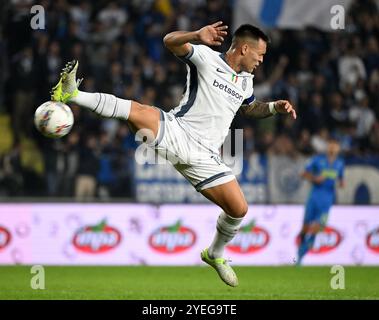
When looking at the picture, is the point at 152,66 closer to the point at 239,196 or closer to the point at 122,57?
the point at 122,57

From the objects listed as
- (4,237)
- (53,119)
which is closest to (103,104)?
(53,119)

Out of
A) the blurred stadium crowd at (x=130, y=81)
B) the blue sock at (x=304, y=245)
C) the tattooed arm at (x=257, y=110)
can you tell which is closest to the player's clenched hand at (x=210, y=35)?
the tattooed arm at (x=257, y=110)

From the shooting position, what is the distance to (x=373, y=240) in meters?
14.8

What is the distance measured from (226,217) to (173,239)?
5.60 m

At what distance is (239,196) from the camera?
28.3 feet

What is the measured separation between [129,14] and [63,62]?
7.96 ft

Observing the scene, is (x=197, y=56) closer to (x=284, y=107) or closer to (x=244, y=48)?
(x=244, y=48)

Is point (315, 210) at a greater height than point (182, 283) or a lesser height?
greater

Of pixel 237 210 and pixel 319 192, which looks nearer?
pixel 237 210

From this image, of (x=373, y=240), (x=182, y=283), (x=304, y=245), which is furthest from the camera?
(x=373, y=240)

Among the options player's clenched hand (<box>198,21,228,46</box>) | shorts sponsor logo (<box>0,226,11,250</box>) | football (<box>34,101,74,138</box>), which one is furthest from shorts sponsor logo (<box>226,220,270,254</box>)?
player's clenched hand (<box>198,21,228,46</box>)

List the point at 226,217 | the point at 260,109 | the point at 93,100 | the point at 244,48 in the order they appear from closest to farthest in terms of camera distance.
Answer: the point at 93,100
the point at 244,48
the point at 226,217
the point at 260,109

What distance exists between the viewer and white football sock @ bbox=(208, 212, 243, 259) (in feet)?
29.1
